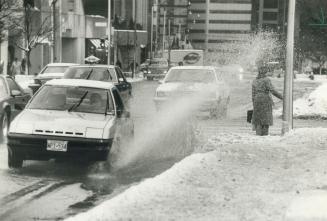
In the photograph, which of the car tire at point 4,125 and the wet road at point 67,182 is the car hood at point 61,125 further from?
the car tire at point 4,125

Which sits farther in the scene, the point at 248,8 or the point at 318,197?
the point at 248,8

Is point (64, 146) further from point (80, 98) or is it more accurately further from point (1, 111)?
point (1, 111)

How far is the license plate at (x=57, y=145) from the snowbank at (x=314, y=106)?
43.1 feet

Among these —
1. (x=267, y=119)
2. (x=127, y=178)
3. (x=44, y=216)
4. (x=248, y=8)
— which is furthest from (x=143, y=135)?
(x=248, y=8)

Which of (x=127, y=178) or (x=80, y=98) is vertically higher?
(x=80, y=98)

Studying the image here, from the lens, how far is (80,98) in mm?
12188

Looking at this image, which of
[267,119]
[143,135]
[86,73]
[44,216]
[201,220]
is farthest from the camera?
[86,73]

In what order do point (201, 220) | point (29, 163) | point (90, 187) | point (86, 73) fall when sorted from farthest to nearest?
point (86, 73)
point (29, 163)
point (90, 187)
point (201, 220)

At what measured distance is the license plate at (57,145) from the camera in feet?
35.2

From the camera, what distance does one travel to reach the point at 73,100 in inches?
478

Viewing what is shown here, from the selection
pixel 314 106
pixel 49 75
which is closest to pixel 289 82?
pixel 314 106

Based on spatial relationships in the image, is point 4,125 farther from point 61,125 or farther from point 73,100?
point 61,125

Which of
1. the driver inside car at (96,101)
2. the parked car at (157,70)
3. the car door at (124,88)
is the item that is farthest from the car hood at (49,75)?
the parked car at (157,70)

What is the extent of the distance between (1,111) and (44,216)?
7509 millimetres
